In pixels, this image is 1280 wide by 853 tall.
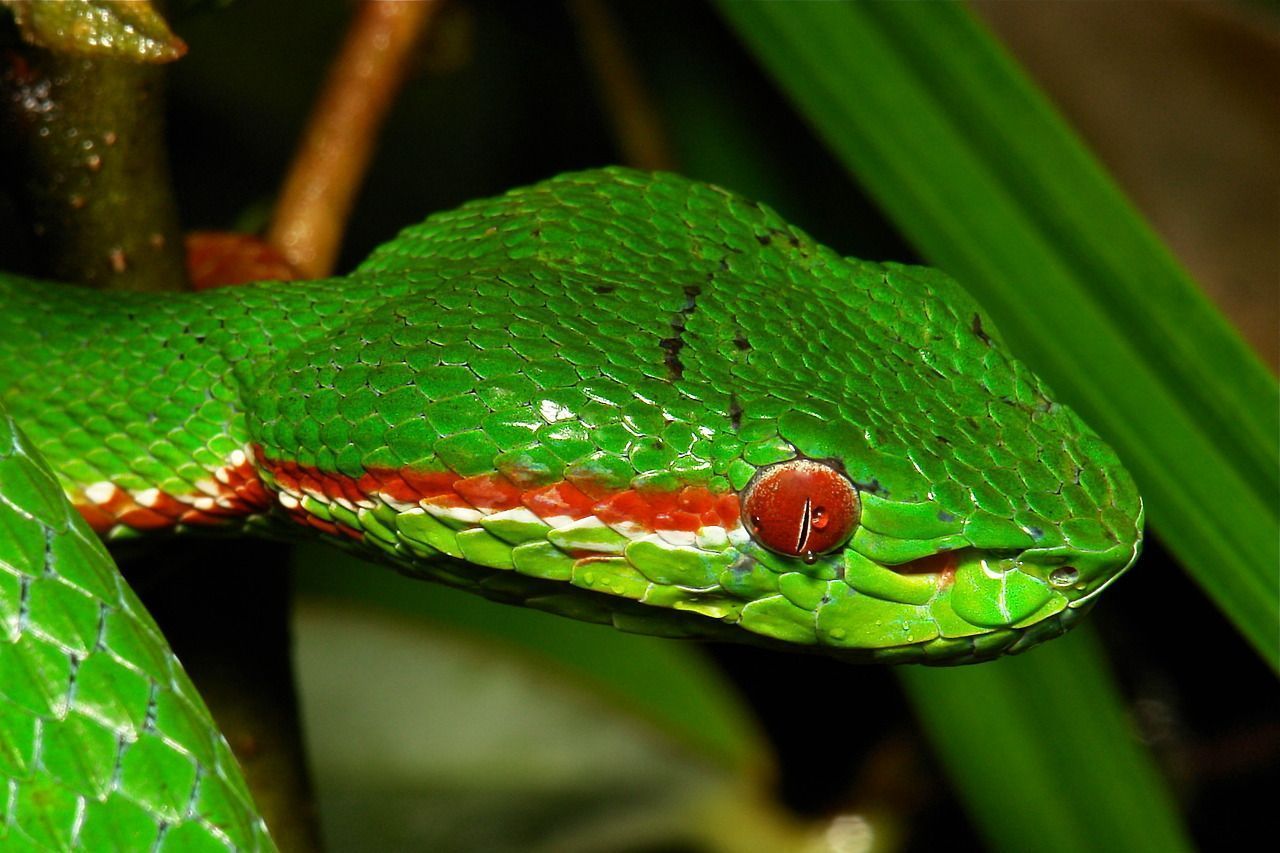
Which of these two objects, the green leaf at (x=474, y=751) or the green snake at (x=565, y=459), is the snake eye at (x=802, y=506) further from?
the green leaf at (x=474, y=751)

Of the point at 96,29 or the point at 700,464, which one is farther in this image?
the point at 700,464

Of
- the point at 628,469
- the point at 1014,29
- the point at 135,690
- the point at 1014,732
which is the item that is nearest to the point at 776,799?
the point at 1014,732

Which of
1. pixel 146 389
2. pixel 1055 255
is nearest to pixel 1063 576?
pixel 1055 255

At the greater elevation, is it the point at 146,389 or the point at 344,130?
the point at 344,130

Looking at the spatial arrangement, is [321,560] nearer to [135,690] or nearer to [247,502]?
[247,502]

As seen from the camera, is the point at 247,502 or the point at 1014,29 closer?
the point at 247,502

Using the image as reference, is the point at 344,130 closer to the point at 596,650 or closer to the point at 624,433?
the point at 624,433

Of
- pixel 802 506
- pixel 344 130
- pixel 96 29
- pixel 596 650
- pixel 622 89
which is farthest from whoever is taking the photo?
pixel 596 650
